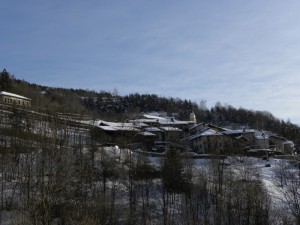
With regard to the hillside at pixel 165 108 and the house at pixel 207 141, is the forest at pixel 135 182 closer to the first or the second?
the house at pixel 207 141

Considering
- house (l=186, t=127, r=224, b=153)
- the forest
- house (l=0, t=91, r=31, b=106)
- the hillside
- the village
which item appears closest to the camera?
the forest

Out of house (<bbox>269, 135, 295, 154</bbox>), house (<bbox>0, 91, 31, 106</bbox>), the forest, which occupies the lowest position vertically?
the forest

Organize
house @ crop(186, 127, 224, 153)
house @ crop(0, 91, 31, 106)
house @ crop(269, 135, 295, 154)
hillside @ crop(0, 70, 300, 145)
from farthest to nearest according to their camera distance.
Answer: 1. hillside @ crop(0, 70, 300, 145)
2. house @ crop(269, 135, 295, 154)
3. house @ crop(0, 91, 31, 106)
4. house @ crop(186, 127, 224, 153)

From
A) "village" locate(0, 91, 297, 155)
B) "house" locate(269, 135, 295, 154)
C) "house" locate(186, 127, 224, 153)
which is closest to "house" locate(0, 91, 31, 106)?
"village" locate(0, 91, 297, 155)

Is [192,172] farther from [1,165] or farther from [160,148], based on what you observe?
[1,165]

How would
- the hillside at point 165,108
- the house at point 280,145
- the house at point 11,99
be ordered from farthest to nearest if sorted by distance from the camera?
the hillside at point 165,108
the house at point 280,145
the house at point 11,99

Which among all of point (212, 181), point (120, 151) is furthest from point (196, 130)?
point (212, 181)

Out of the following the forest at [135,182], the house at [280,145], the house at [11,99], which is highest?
the house at [11,99]

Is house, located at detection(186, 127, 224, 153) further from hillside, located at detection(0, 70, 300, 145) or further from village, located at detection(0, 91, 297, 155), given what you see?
hillside, located at detection(0, 70, 300, 145)

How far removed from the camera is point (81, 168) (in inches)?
1938

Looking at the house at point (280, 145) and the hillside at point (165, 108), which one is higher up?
the hillside at point (165, 108)

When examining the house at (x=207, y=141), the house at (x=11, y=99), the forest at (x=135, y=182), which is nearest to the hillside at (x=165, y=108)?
the house at (x=11, y=99)

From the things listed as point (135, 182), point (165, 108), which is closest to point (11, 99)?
point (135, 182)

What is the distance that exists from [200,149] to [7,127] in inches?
1340
